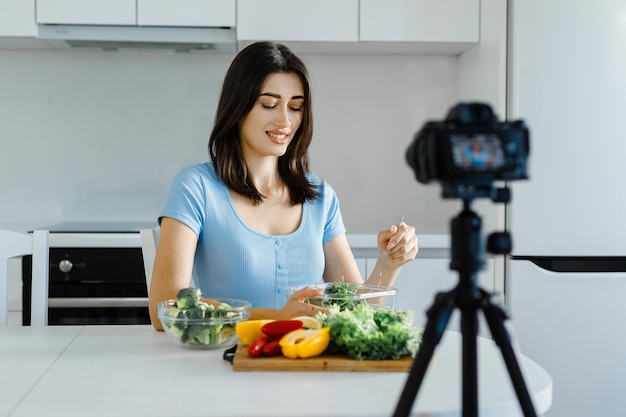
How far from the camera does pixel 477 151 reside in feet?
2.87

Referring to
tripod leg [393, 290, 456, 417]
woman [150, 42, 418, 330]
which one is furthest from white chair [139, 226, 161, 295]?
tripod leg [393, 290, 456, 417]

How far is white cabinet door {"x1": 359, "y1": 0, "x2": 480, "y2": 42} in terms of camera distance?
3.12m

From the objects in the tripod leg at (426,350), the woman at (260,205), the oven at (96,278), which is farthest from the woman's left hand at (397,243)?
the oven at (96,278)

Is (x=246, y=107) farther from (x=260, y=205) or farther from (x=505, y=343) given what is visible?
(x=505, y=343)

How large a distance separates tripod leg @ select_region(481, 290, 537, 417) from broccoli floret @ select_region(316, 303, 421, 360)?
1.22 ft

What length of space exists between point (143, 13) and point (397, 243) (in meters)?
1.67

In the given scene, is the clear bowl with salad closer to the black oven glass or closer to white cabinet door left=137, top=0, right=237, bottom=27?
the black oven glass

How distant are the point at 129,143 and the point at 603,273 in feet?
6.21

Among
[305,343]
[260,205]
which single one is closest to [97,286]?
[260,205]

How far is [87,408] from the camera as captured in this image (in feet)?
3.62

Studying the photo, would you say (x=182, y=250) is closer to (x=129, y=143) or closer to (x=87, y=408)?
(x=87, y=408)

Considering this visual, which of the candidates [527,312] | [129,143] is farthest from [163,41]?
[527,312]

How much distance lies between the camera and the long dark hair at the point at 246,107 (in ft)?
6.50

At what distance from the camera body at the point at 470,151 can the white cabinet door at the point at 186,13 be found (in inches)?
90.7
